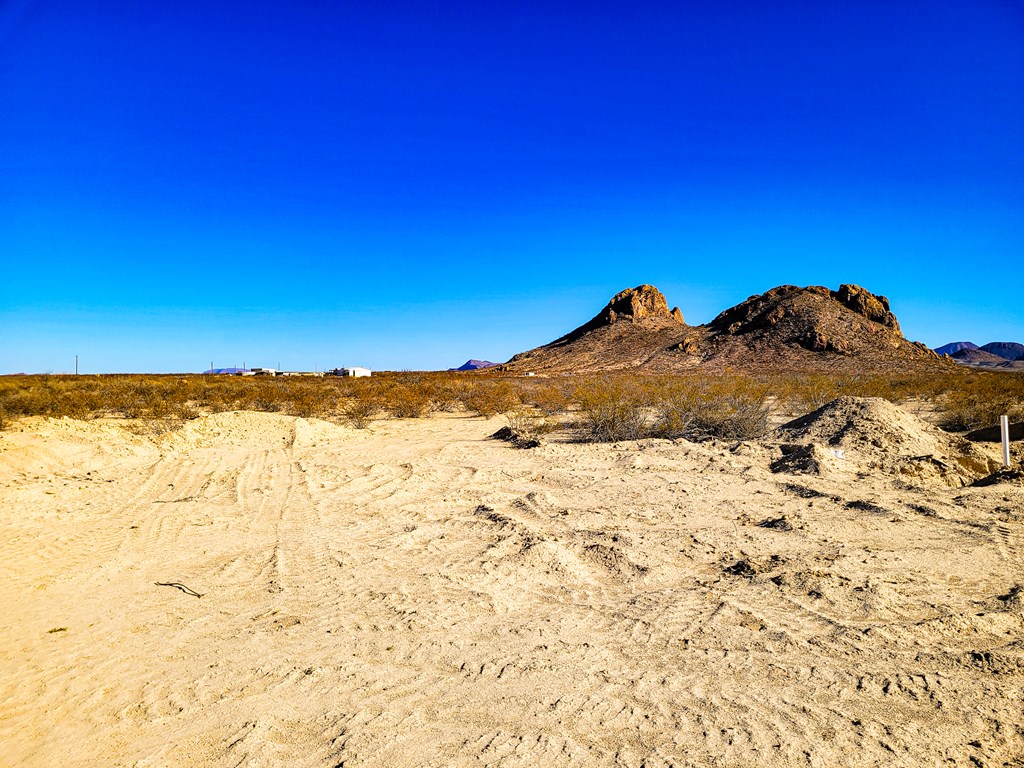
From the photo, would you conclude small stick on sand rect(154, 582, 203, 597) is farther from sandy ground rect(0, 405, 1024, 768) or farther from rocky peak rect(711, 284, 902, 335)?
rocky peak rect(711, 284, 902, 335)

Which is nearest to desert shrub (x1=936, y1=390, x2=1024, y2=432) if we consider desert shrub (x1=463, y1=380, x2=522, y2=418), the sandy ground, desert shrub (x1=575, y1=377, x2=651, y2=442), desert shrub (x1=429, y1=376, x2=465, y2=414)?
the sandy ground

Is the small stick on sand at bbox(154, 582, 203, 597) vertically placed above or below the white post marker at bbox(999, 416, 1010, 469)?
below

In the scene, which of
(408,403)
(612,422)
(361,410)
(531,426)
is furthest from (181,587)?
(408,403)

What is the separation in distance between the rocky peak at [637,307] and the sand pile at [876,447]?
6882 centimetres

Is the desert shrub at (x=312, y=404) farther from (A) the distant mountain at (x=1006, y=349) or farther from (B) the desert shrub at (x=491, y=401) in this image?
(A) the distant mountain at (x=1006, y=349)

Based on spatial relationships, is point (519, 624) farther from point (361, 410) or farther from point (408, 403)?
point (408, 403)

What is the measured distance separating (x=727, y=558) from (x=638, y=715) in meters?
2.90

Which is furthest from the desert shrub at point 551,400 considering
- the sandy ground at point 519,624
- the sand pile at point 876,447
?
the sandy ground at point 519,624

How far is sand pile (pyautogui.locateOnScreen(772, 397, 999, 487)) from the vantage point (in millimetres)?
9430

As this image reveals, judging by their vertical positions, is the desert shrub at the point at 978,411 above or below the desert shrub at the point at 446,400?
below

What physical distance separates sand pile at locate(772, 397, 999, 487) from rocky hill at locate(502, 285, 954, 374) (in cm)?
4562

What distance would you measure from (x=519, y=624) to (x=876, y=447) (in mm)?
9201

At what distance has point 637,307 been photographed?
268ft

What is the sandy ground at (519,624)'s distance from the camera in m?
3.19
